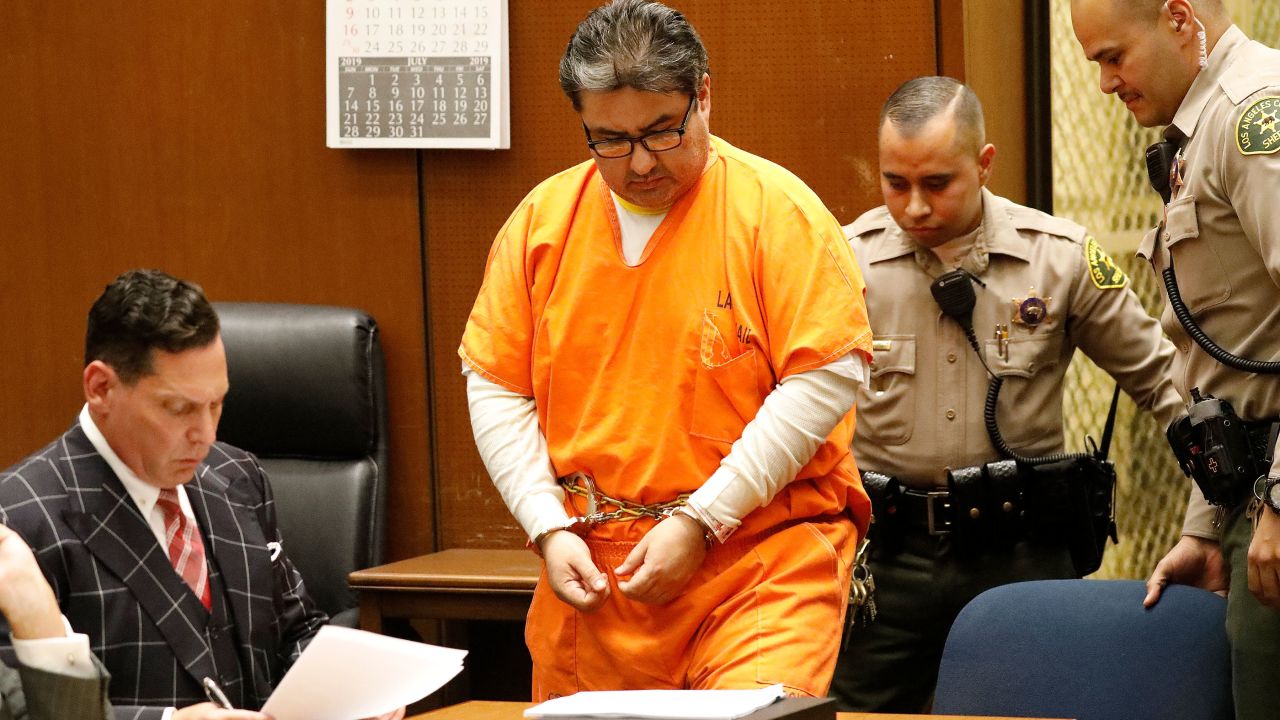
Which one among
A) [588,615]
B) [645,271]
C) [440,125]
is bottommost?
[588,615]

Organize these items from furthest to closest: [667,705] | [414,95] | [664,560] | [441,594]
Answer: [414,95] → [441,594] → [664,560] → [667,705]

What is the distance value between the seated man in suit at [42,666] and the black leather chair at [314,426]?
1633 millimetres

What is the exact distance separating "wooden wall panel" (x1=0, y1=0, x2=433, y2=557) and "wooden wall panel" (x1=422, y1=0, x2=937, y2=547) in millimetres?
66

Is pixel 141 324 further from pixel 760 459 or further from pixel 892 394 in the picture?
pixel 892 394

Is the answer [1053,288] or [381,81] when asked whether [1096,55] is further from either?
[381,81]

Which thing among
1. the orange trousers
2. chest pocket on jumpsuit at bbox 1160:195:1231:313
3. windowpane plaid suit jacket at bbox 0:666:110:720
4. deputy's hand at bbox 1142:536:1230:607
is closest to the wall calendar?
the orange trousers

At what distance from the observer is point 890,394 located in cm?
283

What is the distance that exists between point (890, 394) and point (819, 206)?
0.76 meters

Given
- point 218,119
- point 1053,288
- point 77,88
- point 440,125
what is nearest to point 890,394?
point 1053,288

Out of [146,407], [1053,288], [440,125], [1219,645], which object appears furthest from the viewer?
[440,125]

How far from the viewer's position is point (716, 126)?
131 inches

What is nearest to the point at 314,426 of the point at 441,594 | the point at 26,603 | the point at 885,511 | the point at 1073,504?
the point at 441,594

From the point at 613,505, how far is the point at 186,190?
189 cm

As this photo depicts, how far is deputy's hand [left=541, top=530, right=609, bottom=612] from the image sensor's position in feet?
6.72
